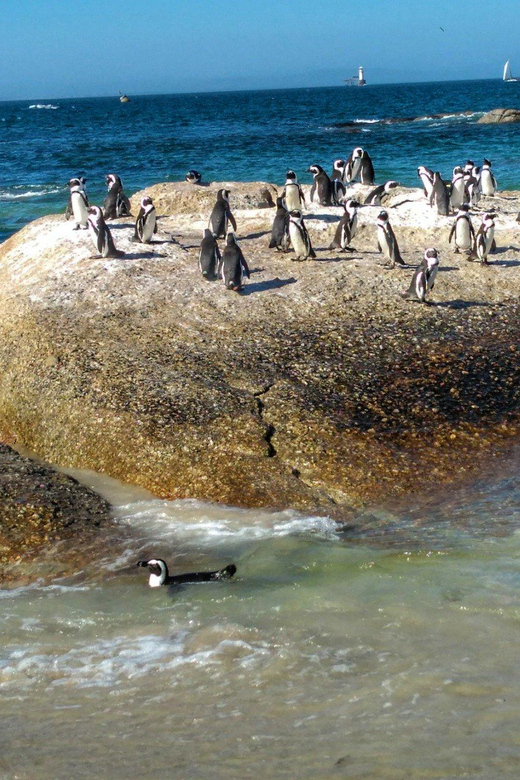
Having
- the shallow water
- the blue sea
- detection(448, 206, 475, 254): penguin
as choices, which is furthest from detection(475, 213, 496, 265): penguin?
the blue sea

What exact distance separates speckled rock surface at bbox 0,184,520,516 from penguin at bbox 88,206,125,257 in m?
0.16

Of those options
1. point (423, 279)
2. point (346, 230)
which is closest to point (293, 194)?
point (346, 230)

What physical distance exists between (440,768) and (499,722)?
408mm

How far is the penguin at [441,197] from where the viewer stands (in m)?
12.8

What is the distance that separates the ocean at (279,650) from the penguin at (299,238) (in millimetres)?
5053

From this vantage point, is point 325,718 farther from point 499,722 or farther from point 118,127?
point 118,127

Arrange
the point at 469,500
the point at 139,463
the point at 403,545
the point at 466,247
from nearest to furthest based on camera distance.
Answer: the point at 403,545 → the point at 469,500 → the point at 139,463 → the point at 466,247

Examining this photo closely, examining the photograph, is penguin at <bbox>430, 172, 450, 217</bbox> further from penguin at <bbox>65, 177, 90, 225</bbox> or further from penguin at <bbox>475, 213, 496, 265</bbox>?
penguin at <bbox>65, 177, 90, 225</bbox>

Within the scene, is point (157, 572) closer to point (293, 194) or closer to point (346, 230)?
point (346, 230)

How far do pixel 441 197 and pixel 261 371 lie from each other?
619cm

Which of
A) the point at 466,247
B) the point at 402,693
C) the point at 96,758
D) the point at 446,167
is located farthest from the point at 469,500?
the point at 446,167

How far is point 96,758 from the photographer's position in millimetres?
3959

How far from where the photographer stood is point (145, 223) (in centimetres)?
1123

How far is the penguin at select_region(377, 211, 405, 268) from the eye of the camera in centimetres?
1080
